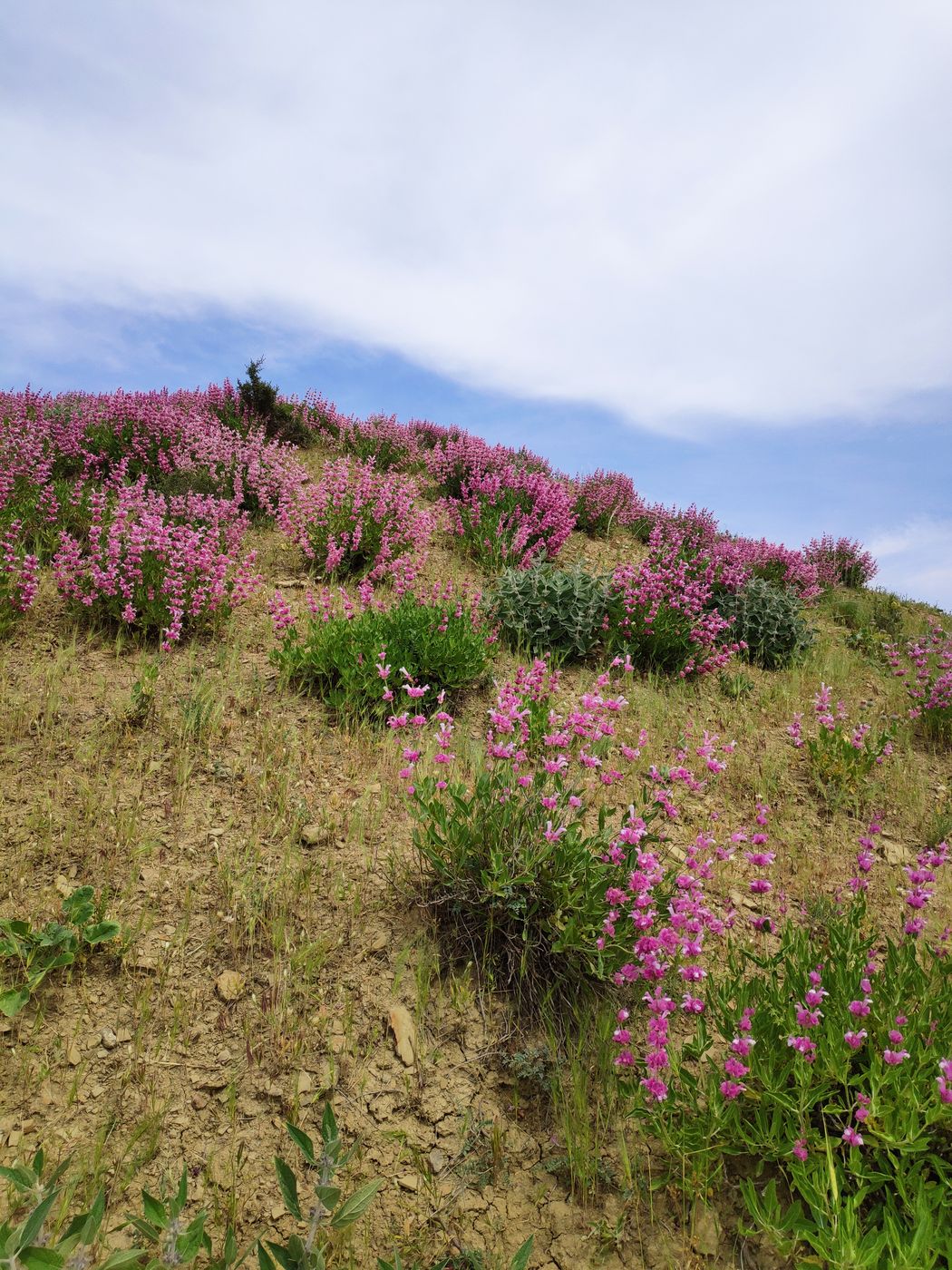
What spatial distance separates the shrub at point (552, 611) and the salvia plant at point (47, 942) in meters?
4.42

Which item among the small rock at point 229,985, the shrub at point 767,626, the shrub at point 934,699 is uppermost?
the shrub at point 767,626

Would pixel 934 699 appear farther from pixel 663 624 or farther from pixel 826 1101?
pixel 826 1101

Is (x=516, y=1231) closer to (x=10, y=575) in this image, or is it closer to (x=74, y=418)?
(x=10, y=575)

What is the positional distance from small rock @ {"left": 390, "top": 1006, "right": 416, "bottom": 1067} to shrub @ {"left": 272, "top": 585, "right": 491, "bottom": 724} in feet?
7.94

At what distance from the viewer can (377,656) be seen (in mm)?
5402

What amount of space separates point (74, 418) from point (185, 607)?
624 cm

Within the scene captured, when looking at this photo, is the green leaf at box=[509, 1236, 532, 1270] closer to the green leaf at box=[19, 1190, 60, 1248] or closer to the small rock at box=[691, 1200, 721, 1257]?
the small rock at box=[691, 1200, 721, 1257]

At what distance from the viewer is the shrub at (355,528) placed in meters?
7.95

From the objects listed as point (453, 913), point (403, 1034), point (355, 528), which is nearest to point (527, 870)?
point (453, 913)

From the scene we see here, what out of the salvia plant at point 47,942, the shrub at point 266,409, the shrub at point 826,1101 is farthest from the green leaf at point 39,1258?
the shrub at point 266,409

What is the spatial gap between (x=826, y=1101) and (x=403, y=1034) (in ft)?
5.47

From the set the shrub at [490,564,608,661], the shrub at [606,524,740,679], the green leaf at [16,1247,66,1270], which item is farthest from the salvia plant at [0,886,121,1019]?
the shrub at [606,524,740,679]

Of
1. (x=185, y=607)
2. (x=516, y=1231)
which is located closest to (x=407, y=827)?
(x=516, y=1231)

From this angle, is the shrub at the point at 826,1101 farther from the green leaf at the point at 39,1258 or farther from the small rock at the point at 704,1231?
the green leaf at the point at 39,1258
